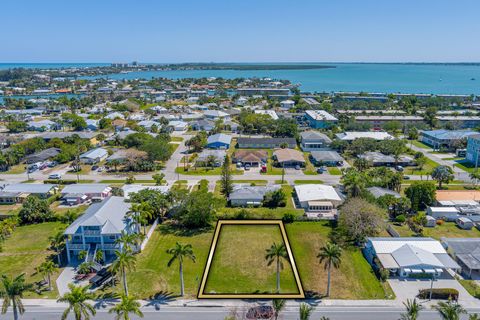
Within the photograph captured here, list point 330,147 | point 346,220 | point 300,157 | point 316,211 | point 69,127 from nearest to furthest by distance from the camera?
point 346,220, point 316,211, point 300,157, point 330,147, point 69,127

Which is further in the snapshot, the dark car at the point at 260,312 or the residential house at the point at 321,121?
the residential house at the point at 321,121

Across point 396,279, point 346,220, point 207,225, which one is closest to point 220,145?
point 207,225

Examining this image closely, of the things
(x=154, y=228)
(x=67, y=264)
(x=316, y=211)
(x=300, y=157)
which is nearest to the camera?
(x=67, y=264)

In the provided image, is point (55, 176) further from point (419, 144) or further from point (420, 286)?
point (419, 144)

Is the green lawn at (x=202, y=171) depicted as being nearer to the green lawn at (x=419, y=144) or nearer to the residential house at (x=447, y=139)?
the green lawn at (x=419, y=144)

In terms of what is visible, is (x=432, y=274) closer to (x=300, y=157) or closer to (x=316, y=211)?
(x=316, y=211)

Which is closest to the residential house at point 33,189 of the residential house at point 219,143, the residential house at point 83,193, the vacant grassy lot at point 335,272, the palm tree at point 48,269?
the residential house at point 83,193

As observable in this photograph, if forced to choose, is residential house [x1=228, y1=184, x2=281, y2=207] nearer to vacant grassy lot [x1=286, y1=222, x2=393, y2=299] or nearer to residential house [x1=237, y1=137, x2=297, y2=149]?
vacant grassy lot [x1=286, y1=222, x2=393, y2=299]
